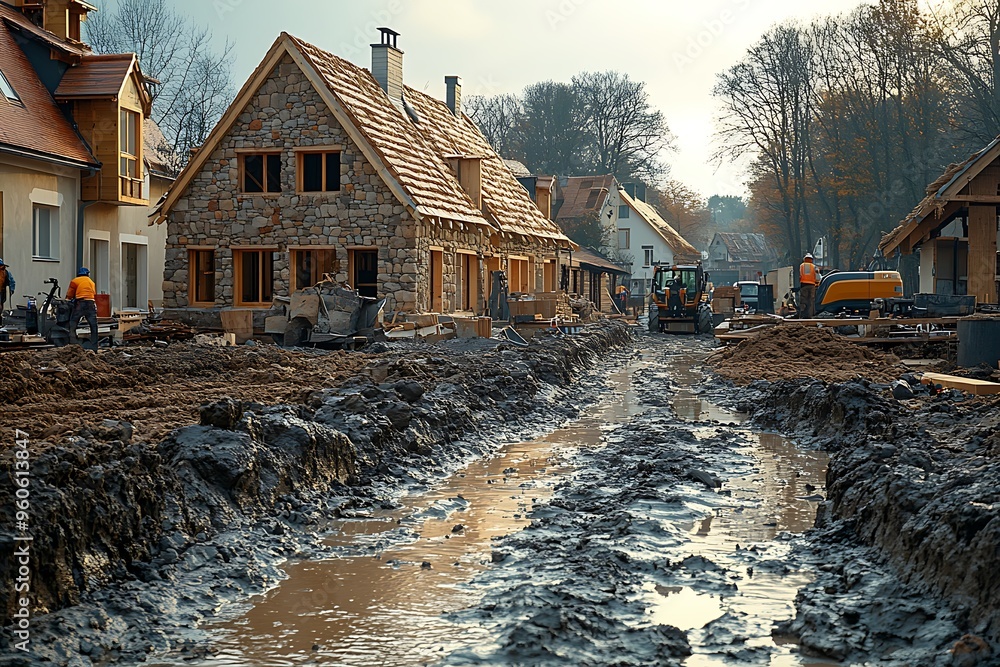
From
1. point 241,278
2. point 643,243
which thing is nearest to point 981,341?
point 241,278

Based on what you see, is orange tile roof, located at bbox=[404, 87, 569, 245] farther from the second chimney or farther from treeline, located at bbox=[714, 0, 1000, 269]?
treeline, located at bbox=[714, 0, 1000, 269]

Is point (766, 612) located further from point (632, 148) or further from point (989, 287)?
point (632, 148)

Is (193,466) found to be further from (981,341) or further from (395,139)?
(395,139)

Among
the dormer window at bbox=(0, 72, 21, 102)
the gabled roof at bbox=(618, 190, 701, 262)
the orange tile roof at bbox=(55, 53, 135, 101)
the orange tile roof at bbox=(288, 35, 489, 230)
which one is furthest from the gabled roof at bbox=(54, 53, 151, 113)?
the gabled roof at bbox=(618, 190, 701, 262)

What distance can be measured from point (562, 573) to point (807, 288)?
2449cm

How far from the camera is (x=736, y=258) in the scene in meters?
119

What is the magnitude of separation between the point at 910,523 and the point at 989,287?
21.3m

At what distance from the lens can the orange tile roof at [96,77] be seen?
2683cm

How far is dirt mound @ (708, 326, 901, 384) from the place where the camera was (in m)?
18.7

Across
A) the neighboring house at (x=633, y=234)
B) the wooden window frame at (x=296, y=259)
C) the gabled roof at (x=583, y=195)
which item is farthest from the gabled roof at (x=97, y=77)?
the neighboring house at (x=633, y=234)

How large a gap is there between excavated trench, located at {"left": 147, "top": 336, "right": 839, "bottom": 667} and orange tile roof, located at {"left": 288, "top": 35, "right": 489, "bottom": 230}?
51.1 ft

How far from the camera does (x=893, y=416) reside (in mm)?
12086

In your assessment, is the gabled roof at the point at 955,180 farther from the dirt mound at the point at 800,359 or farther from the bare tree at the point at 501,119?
the bare tree at the point at 501,119

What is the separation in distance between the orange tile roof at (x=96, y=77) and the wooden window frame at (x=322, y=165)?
5.07 meters
